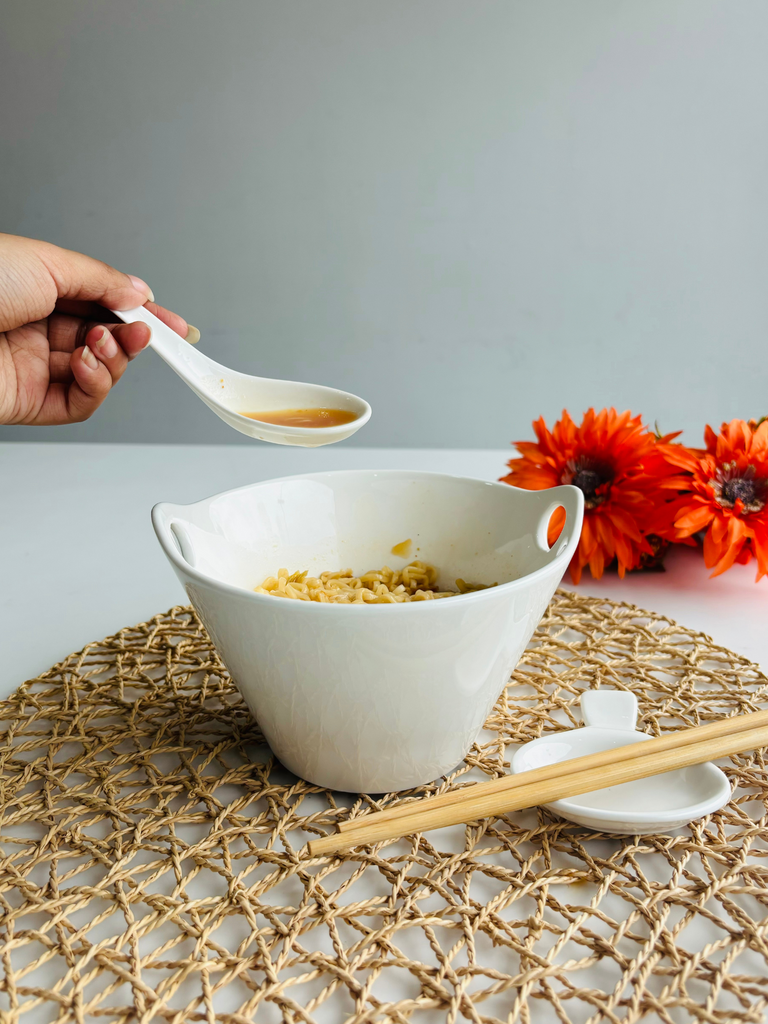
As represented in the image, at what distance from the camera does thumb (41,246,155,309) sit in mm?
904

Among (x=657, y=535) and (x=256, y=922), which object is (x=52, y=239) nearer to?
(x=657, y=535)

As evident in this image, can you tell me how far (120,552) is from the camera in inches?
47.5

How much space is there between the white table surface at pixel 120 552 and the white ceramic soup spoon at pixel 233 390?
28cm

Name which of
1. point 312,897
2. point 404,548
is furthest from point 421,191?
point 312,897

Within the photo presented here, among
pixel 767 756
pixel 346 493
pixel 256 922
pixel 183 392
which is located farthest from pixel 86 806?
pixel 183 392

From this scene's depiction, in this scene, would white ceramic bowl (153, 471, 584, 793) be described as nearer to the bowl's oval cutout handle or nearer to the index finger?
the bowl's oval cutout handle

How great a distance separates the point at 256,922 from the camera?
1.61 feet

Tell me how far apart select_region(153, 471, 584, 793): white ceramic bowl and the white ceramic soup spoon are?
0.54 ft

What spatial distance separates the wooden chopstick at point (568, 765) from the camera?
55 cm

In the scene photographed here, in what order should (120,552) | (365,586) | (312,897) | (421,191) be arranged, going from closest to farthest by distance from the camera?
(312,897) < (365,586) < (120,552) < (421,191)

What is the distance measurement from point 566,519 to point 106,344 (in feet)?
2.08

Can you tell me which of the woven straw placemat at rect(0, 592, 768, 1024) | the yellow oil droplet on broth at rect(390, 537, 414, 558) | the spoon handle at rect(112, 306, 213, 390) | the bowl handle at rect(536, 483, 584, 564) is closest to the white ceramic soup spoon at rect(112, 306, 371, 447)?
the spoon handle at rect(112, 306, 213, 390)

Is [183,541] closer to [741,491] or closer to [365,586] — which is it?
[365,586]

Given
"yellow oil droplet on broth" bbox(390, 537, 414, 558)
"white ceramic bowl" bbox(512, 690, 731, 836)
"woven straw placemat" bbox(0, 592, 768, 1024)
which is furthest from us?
"yellow oil droplet on broth" bbox(390, 537, 414, 558)
